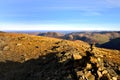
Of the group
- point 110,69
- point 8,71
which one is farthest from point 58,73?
point 8,71

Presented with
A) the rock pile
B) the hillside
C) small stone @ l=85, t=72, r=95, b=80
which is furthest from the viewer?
the hillside

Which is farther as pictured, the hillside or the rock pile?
the hillside

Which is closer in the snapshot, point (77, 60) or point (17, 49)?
point (77, 60)

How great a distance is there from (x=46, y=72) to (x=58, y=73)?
10.2ft

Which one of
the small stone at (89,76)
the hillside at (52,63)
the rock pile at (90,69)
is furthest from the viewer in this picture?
the hillside at (52,63)

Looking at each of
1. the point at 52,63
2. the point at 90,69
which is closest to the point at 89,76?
the point at 90,69

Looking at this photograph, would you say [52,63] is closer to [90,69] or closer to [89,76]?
[90,69]

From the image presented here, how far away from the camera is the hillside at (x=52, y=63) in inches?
1261

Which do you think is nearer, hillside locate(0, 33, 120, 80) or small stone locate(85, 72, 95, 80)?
small stone locate(85, 72, 95, 80)

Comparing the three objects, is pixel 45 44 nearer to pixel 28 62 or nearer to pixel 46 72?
pixel 28 62

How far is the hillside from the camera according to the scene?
105ft

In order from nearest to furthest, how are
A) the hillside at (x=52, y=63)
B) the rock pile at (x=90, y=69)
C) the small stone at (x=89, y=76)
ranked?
the small stone at (x=89, y=76) → the rock pile at (x=90, y=69) → the hillside at (x=52, y=63)

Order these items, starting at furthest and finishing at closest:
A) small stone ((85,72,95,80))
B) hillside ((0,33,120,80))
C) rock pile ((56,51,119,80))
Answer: hillside ((0,33,120,80)) < rock pile ((56,51,119,80)) < small stone ((85,72,95,80))

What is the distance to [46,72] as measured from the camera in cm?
3656
